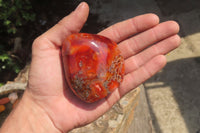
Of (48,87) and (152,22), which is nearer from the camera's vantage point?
(48,87)

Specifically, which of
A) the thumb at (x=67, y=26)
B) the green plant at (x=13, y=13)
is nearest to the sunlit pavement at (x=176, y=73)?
the green plant at (x=13, y=13)

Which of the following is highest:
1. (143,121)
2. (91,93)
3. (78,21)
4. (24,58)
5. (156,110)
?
(78,21)

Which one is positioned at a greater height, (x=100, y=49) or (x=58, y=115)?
(x=100, y=49)

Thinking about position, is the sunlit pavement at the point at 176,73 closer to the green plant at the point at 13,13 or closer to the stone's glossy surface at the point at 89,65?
the green plant at the point at 13,13

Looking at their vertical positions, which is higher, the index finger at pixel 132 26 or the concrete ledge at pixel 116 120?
the index finger at pixel 132 26

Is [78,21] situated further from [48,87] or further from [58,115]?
[58,115]

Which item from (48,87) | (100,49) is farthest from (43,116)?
(100,49)

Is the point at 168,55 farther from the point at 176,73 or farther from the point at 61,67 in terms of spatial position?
the point at 61,67
